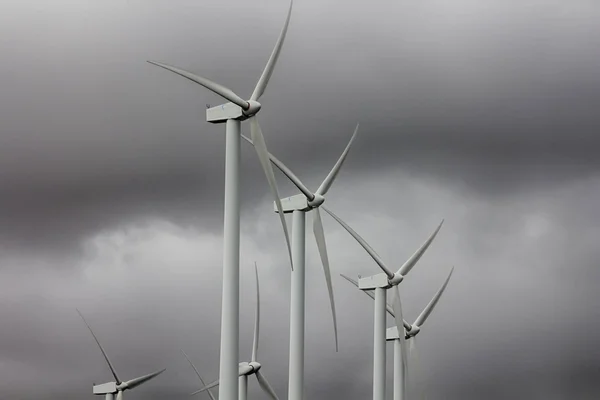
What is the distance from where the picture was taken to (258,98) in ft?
165

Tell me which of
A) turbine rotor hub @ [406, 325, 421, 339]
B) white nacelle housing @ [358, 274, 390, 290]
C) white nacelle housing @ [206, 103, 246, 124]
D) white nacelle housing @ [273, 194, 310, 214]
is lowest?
turbine rotor hub @ [406, 325, 421, 339]

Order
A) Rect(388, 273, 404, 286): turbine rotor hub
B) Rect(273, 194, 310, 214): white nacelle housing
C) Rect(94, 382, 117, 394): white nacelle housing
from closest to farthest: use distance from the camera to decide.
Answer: Rect(273, 194, 310, 214): white nacelle housing, Rect(388, 273, 404, 286): turbine rotor hub, Rect(94, 382, 117, 394): white nacelle housing

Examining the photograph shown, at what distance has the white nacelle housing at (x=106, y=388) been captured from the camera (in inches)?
3290

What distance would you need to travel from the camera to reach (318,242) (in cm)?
6144

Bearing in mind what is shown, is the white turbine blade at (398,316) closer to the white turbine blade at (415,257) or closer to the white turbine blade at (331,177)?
the white turbine blade at (415,257)

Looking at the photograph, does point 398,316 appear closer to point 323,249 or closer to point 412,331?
point 323,249

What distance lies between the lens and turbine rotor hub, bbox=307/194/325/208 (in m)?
62.0

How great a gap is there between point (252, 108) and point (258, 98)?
1.53m

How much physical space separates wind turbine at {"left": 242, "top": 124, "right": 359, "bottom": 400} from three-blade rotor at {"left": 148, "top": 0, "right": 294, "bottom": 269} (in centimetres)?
712

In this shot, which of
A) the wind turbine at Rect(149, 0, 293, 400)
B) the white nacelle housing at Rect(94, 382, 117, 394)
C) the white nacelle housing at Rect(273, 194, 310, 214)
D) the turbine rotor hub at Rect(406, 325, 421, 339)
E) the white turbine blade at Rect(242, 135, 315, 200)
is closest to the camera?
the wind turbine at Rect(149, 0, 293, 400)

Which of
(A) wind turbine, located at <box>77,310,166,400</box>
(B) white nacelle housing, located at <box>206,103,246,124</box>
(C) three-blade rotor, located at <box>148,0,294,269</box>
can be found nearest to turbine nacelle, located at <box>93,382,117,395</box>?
(A) wind turbine, located at <box>77,310,166,400</box>

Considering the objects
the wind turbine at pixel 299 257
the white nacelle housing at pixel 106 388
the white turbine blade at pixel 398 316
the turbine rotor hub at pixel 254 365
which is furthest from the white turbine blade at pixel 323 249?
the white nacelle housing at pixel 106 388

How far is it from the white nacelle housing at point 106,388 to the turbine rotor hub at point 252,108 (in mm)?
40483

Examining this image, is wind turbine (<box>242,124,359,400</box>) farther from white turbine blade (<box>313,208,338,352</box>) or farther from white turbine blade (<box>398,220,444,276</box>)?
white turbine blade (<box>398,220,444,276</box>)
